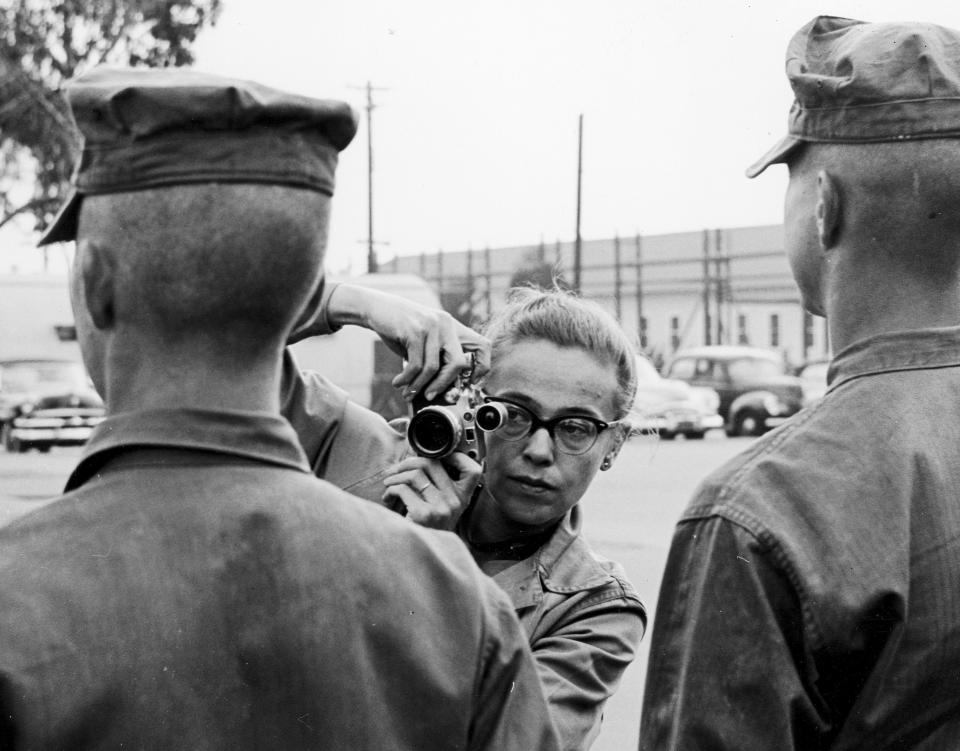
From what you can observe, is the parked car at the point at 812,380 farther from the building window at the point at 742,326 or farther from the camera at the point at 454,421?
the camera at the point at 454,421

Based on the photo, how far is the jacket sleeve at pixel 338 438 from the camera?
2877 mm

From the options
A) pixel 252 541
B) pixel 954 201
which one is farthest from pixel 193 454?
pixel 954 201

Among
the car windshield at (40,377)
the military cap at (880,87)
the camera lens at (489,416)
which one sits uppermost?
the military cap at (880,87)

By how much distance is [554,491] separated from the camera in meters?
2.97

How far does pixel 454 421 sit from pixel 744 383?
26.2m

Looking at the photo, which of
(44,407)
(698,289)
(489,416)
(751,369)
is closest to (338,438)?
(489,416)

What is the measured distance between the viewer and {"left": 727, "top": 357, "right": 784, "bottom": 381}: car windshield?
93.6 feet

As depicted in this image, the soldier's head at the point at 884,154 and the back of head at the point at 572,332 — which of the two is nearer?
the soldier's head at the point at 884,154

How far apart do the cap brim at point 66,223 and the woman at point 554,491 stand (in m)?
1.00

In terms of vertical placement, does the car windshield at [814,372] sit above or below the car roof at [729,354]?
below

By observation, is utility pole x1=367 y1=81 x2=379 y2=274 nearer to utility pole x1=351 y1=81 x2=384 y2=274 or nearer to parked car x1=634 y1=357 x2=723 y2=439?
utility pole x1=351 y1=81 x2=384 y2=274

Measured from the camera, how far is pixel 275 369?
5.62 ft

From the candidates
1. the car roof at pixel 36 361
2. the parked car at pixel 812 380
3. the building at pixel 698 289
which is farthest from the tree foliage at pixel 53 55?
the building at pixel 698 289

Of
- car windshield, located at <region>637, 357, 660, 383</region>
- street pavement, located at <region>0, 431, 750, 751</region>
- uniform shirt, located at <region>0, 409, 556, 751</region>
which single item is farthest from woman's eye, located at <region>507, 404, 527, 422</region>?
car windshield, located at <region>637, 357, 660, 383</region>
